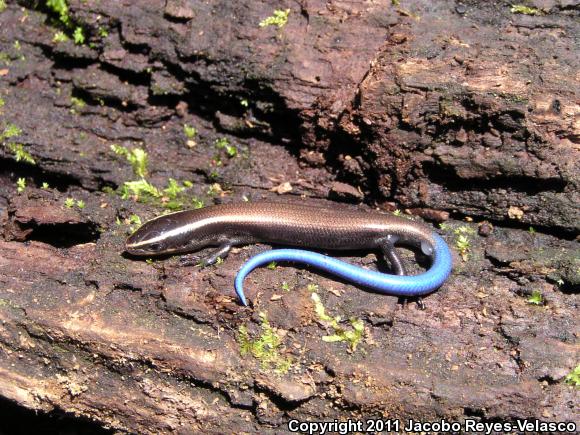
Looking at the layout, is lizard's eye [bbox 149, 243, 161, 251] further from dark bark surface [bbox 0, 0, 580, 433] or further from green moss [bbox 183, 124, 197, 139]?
green moss [bbox 183, 124, 197, 139]

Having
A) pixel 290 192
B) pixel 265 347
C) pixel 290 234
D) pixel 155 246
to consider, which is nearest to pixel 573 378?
pixel 265 347

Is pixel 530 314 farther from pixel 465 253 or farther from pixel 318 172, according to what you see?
pixel 318 172

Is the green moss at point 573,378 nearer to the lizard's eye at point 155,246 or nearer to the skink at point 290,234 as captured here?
the skink at point 290,234

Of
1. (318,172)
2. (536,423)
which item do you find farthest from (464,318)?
(318,172)

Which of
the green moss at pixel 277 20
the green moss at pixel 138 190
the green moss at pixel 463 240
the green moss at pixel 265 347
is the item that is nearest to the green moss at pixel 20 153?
the green moss at pixel 138 190

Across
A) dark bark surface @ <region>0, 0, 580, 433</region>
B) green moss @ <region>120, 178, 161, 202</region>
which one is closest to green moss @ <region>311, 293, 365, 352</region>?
dark bark surface @ <region>0, 0, 580, 433</region>
